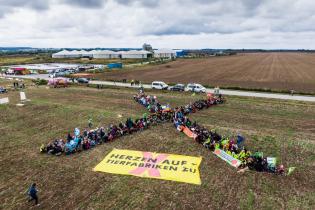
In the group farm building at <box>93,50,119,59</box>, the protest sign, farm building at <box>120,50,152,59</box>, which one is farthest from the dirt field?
farm building at <box>93,50,119,59</box>

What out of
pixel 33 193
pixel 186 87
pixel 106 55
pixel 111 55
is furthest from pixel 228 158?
pixel 106 55

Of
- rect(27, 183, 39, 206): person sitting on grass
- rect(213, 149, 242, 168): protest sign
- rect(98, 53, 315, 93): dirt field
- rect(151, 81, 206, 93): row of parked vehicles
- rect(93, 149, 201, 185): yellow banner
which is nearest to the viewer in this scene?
rect(27, 183, 39, 206): person sitting on grass

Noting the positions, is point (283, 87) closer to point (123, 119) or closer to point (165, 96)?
point (165, 96)

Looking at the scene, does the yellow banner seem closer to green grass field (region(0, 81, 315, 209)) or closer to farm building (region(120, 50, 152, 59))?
green grass field (region(0, 81, 315, 209))

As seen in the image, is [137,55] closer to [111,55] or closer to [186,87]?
[111,55]

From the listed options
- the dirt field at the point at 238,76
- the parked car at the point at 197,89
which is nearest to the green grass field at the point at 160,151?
the parked car at the point at 197,89

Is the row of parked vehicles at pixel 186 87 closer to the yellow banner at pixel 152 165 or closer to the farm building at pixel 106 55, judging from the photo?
the yellow banner at pixel 152 165
